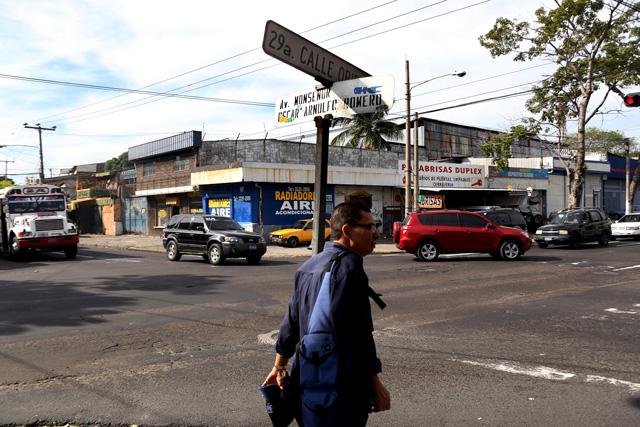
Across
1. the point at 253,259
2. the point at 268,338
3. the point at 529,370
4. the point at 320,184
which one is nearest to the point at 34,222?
the point at 253,259

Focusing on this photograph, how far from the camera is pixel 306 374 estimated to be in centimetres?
253

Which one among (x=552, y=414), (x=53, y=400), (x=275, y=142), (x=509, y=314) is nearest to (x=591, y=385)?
(x=552, y=414)

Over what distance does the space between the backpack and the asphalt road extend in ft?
6.82

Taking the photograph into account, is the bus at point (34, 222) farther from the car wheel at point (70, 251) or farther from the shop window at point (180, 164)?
the shop window at point (180, 164)

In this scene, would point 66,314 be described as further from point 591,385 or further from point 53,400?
point 591,385

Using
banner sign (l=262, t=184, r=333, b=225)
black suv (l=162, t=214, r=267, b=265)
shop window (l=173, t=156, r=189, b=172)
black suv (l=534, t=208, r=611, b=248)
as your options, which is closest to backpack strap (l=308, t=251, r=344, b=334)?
black suv (l=162, t=214, r=267, b=265)

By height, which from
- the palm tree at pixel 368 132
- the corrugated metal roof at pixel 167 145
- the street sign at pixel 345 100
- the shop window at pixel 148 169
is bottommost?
the street sign at pixel 345 100

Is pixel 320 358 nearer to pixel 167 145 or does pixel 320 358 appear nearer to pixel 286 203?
pixel 286 203

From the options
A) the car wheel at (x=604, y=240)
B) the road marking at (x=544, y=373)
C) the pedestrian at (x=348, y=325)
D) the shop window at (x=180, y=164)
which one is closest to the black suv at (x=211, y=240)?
the road marking at (x=544, y=373)

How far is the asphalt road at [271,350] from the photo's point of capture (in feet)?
15.1

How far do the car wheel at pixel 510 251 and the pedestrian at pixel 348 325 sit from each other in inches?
656

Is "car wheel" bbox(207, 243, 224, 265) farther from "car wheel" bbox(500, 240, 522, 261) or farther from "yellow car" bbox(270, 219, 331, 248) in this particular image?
"car wheel" bbox(500, 240, 522, 261)

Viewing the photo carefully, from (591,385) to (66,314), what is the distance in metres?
7.81

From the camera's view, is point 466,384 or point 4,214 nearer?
point 466,384
